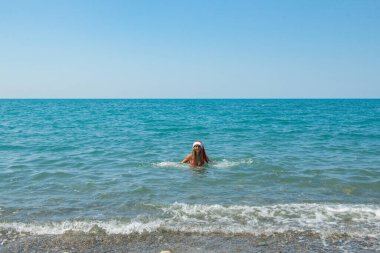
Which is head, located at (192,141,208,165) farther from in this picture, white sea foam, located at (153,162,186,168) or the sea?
white sea foam, located at (153,162,186,168)

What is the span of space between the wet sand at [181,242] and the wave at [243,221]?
10.4 inches

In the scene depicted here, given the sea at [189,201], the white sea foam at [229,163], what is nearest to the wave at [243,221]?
the sea at [189,201]

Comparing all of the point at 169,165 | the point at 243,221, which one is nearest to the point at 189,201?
the point at 243,221

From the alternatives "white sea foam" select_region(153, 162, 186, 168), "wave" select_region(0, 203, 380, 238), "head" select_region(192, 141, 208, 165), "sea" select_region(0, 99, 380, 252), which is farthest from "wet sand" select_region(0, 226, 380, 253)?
"white sea foam" select_region(153, 162, 186, 168)

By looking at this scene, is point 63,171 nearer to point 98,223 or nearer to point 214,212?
point 98,223

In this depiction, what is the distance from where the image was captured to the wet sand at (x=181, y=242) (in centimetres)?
679

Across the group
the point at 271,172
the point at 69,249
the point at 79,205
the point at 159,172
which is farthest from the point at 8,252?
the point at 271,172

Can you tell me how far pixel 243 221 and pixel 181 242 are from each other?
1.86 m

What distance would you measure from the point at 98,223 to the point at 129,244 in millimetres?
1449

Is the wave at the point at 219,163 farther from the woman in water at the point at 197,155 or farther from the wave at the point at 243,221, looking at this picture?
the wave at the point at 243,221

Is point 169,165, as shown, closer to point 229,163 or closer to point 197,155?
point 197,155

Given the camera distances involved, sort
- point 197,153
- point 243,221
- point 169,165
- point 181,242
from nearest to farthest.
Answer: point 181,242 → point 243,221 → point 197,153 → point 169,165

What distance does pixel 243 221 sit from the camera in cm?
840

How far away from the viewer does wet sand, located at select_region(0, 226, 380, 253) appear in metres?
6.79
